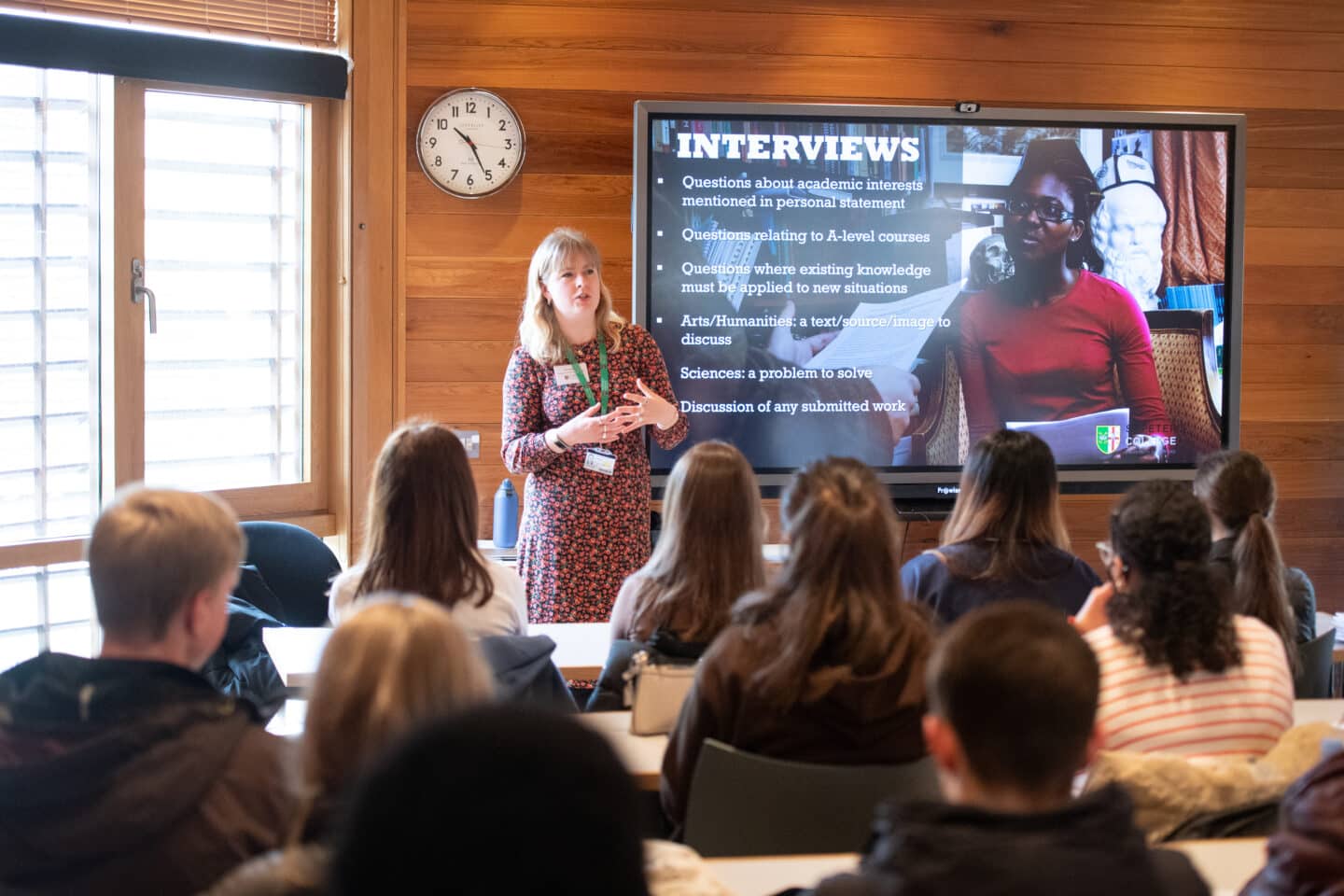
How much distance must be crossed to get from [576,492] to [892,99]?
2.05 meters

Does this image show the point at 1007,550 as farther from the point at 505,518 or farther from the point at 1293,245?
the point at 1293,245

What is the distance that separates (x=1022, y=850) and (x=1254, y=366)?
469 cm

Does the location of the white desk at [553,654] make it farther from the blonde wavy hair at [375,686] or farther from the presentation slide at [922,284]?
the presentation slide at [922,284]

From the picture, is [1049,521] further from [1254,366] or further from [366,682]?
[1254,366]

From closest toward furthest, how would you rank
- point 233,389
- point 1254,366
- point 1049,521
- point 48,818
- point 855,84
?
point 48,818
point 1049,521
point 233,389
point 855,84
point 1254,366

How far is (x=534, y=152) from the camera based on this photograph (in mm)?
4805

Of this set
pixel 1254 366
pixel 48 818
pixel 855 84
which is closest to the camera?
pixel 48 818

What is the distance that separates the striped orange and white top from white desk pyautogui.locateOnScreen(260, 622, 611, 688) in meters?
1.13

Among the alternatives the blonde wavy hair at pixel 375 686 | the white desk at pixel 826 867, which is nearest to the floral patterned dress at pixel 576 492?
the white desk at pixel 826 867

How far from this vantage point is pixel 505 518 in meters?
4.72

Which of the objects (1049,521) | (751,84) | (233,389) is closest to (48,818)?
(1049,521)

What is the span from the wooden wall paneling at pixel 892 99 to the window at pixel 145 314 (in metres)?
0.41

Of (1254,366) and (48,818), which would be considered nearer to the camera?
(48,818)

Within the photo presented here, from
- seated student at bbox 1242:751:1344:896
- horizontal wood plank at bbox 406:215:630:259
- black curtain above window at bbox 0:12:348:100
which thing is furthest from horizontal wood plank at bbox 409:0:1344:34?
seated student at bbox 1242:751:1344:896
